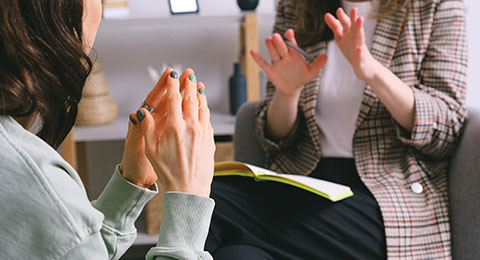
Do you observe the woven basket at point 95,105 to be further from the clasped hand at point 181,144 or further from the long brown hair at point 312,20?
the clasped hand at point 181,144

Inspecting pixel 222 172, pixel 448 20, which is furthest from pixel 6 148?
pixel 448 20

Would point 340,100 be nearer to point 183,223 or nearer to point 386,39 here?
point 386,39

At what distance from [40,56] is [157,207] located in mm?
1467

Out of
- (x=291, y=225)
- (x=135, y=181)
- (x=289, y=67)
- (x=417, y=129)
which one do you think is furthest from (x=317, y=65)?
(x=135, y=181)

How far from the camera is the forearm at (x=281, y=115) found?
1407mm

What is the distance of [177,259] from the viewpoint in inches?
26.3

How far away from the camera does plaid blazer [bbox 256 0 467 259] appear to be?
3.91 feet

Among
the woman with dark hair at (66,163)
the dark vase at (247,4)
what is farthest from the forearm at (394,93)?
the dark vase at (247,4)

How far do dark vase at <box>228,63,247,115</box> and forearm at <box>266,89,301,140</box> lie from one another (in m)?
0.72

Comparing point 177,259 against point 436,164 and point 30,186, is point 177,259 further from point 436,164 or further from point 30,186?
point 436,164

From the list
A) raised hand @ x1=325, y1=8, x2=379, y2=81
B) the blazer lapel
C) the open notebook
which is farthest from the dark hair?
the blazer lapel

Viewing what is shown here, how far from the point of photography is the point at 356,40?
4.02 ft

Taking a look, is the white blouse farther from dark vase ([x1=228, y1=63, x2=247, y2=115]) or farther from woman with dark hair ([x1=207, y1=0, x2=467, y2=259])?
dark vase ([x1=228, y1=63, x2=247, y2=115])

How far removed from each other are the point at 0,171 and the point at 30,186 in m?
0.04
